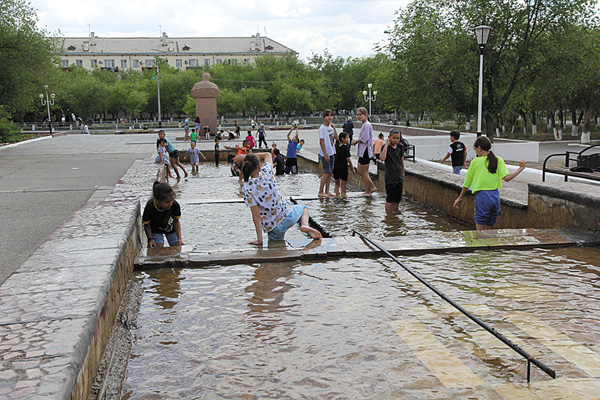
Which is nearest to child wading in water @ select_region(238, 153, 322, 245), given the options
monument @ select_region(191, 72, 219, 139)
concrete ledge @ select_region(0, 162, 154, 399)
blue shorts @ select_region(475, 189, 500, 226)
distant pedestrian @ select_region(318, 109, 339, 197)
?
concrete ledge @ select_region(0, 162, 154, 399)

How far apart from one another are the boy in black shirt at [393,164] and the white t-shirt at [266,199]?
3.08 m

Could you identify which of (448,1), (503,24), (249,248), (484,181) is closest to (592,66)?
(503,24)

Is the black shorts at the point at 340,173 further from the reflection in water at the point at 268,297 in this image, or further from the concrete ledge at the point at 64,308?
the concrete ledge at the point at 64,308

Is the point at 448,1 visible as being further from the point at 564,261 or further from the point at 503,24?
the point at 564,261

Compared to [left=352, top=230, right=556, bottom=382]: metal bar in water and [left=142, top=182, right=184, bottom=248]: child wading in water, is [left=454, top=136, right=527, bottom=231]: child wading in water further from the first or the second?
[left=142, top=182, right=184, bottom=248]: child wading in water

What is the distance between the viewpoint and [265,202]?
6.64 metres

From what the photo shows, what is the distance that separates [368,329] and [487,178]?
11.3 feet

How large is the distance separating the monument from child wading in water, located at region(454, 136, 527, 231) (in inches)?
1288

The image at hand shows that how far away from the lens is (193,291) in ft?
17.2

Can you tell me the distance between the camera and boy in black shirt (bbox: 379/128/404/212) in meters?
9.33

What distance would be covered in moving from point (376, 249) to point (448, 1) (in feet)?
83.5

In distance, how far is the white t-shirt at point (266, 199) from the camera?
6.61 metres

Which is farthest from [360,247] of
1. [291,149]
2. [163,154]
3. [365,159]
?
[291,149]

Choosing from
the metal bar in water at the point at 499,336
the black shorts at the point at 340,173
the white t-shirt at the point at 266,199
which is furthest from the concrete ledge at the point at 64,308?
the black shorts at the point at 340,173
